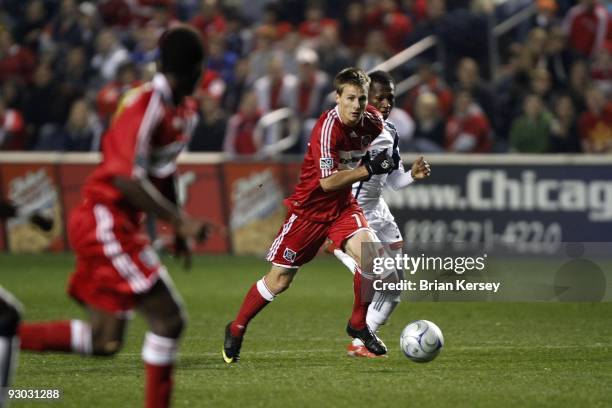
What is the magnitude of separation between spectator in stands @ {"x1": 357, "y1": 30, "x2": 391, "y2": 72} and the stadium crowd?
23 millimetres

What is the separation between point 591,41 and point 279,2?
5679mm

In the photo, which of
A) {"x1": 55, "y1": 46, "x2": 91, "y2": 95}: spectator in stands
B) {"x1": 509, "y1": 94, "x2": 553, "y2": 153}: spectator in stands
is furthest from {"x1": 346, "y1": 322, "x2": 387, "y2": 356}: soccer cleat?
{"x1": 55, "y1": 46, "x2": 91, "y2": 95}: spectator in stands

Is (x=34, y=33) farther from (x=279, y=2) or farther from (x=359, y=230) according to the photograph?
(x=359, y=230)

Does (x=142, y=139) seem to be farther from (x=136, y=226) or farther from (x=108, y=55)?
(x=108, y=55)

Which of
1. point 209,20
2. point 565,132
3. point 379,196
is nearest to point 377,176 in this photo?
point 379,196

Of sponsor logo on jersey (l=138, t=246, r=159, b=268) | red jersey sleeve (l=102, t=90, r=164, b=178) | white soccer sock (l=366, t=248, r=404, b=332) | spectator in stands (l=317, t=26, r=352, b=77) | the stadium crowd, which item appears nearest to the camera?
red jersey sleeve (l=102, t=90, r=164, b=178)

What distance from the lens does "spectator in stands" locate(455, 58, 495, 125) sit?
18219 mm

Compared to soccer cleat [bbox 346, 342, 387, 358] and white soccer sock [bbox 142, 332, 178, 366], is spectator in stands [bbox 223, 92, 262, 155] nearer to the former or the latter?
soccer cleat [bbox 346, 342, 387, 358]

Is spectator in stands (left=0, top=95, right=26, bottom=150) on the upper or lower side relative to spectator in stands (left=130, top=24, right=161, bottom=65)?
lower

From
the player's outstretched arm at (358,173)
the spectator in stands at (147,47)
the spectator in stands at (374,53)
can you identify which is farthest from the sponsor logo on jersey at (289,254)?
the spectator in stands at (147,47)

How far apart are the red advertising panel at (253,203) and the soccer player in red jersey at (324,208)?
834 centimetres

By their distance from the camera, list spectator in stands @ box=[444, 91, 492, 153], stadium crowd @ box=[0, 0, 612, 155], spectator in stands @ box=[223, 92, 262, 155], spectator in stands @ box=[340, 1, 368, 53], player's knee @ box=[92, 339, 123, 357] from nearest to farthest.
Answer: player's knee @ box=[92, 339, 123, 357]
spectator in stands @ box=[444, 91, 492, 153]
stadium crowd @ box=[0, 0, 612, 155]
spectator in stands @ box=[223, 92, 262, 155]
spectator in stands @ box=[340, 1, 368, 53]

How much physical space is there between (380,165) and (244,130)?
34.3ft

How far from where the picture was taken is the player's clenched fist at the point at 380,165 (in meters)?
8.20
